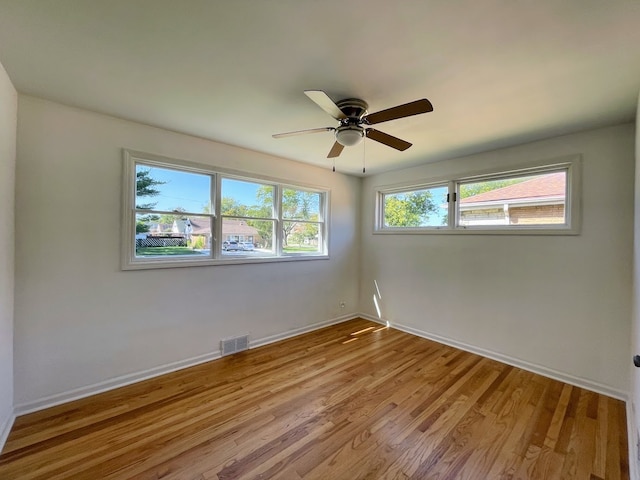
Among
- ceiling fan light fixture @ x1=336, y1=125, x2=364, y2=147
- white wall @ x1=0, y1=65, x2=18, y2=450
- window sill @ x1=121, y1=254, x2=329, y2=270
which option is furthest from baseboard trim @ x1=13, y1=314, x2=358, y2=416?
ceiling fan light fixture @ x1=336, y1=125, x2=364, y2=147

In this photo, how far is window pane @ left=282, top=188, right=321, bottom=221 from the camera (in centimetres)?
380

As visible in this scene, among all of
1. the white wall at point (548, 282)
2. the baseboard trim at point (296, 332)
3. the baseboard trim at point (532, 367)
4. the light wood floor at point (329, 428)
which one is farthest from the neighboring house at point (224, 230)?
the baseboard trim at point (532, 367)

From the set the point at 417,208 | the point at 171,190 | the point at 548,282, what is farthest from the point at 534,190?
the point at 171,190

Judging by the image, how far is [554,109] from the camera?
85.5 inches

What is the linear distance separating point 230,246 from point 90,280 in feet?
4.34

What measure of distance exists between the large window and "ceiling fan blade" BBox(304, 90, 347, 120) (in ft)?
5.62

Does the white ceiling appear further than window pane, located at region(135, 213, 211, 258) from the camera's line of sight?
No

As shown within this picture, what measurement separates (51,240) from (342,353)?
2.95 metres

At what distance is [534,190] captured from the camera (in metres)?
2.94

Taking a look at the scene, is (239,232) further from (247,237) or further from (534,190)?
(534,190)

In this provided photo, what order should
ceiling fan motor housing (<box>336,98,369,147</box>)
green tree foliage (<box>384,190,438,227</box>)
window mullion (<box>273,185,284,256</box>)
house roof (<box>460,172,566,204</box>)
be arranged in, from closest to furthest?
ceiling fan motor housing (<box>336,98,369,147</box>), house roof (<box>460,172,566,204</box>), window mullion (<box>273,185,284,256</box>), green tree foliage (<box>384,190,438,227</box>)

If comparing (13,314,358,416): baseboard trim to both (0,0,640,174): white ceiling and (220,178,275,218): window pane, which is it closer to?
(220,178,275,218): window pane

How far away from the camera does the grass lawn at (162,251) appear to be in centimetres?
266

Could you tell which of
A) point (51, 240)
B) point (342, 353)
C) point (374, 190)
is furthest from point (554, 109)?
point (51, 240)
